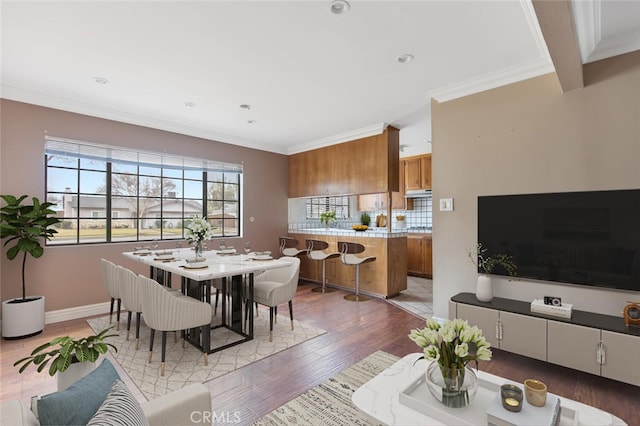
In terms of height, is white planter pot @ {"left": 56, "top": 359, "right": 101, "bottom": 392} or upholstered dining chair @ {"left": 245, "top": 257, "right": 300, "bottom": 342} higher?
white planter pot @ {"left": 56, "top": 359, "right": 101, "bottom": 392}

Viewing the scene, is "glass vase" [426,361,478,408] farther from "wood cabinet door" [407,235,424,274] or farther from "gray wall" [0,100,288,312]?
"wood cabinet door" [407,235,424,274]

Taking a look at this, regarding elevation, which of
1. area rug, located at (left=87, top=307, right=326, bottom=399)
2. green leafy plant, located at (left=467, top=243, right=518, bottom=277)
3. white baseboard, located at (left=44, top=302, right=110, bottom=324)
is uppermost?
green leafy plant, located at (left=467, top=243, right=518, bottom=277)

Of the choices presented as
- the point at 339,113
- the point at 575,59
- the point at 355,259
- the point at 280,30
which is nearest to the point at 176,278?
the point at 355,259

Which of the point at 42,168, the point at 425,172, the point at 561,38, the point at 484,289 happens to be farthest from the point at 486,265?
the point at 42,168

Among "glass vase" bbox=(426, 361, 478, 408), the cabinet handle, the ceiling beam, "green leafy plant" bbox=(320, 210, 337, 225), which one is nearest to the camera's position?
"glass vase" bbox=(426, 361, 478, 408)

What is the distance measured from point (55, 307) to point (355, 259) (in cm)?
398

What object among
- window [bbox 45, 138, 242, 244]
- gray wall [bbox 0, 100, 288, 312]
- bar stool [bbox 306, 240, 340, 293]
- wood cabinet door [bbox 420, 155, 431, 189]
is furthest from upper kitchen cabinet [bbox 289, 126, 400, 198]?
wood cabinet door [bbox 420, 155, 431, 189]

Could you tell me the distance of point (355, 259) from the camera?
4797 millimetres

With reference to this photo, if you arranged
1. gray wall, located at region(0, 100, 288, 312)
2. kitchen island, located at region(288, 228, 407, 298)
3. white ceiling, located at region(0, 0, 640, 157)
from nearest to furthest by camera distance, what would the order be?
1. white ceiling, located at region(0, 0, 640, 157)
2. gray wall, located at region(0, 100, 288, 312)
3. kitchen island, located at region(288, 228, 407, 298)

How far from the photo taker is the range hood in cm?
702

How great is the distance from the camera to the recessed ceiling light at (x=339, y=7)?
2.11m

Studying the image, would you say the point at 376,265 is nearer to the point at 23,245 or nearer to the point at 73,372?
the point at 73,372

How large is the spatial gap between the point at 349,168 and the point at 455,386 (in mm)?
4359

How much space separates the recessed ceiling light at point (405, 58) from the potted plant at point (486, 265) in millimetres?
2029
